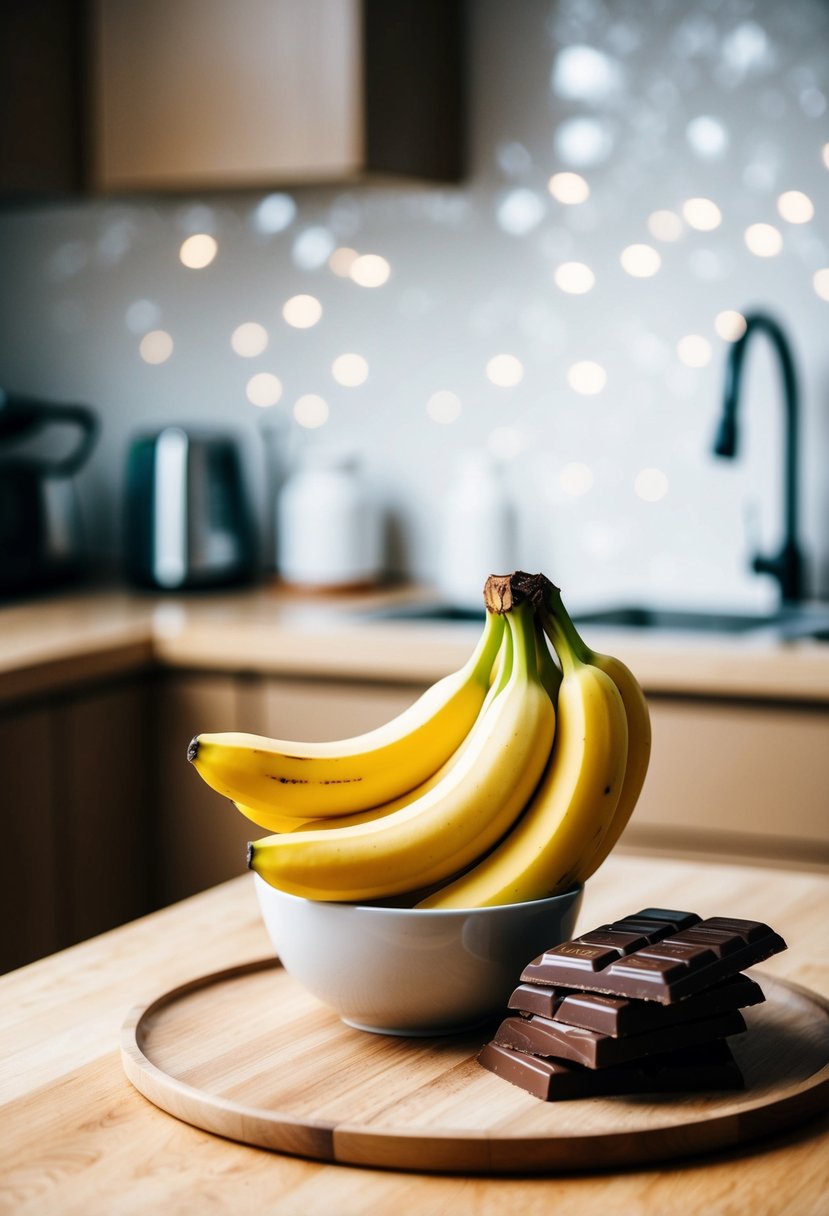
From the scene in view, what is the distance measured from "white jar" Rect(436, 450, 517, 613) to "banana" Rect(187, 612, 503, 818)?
1674mm

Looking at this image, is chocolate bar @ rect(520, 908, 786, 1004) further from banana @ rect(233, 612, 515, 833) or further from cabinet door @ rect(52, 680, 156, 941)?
cabinet door @ rect(52, 680, 156, 941)

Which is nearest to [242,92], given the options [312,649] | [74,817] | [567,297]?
[567,297]

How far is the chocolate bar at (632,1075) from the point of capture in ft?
2.64

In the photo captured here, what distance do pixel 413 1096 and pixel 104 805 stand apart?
5.29 ft

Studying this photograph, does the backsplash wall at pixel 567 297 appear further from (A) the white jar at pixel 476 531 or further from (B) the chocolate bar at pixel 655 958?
(B) the chocolate bar at pixel 655 958

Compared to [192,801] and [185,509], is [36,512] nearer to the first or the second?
[185,509]

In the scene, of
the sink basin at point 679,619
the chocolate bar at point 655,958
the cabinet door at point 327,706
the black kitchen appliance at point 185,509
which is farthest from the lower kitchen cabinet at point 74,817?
the chocolate bar at point 655,958

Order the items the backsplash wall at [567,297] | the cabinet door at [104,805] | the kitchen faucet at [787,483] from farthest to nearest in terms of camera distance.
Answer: the backsplash wall at [567,297] < the kitchen faucet at [787,483] < the cabinet door at [104,805]

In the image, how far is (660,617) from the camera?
2.60 meters

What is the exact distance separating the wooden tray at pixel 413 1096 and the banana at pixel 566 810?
9 centimetres

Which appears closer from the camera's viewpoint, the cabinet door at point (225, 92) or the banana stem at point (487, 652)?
the banana stem at point (487, 652)

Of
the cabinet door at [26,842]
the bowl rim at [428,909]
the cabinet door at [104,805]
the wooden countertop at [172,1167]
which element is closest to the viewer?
the wooden countertop at [172,1167]

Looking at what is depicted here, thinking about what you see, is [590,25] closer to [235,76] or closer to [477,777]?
[235,76]

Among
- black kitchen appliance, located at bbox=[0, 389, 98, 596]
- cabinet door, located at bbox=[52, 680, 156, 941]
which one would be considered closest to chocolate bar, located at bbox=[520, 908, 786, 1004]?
cabinet door, located at bbox=[52, 680, 156, 941]
